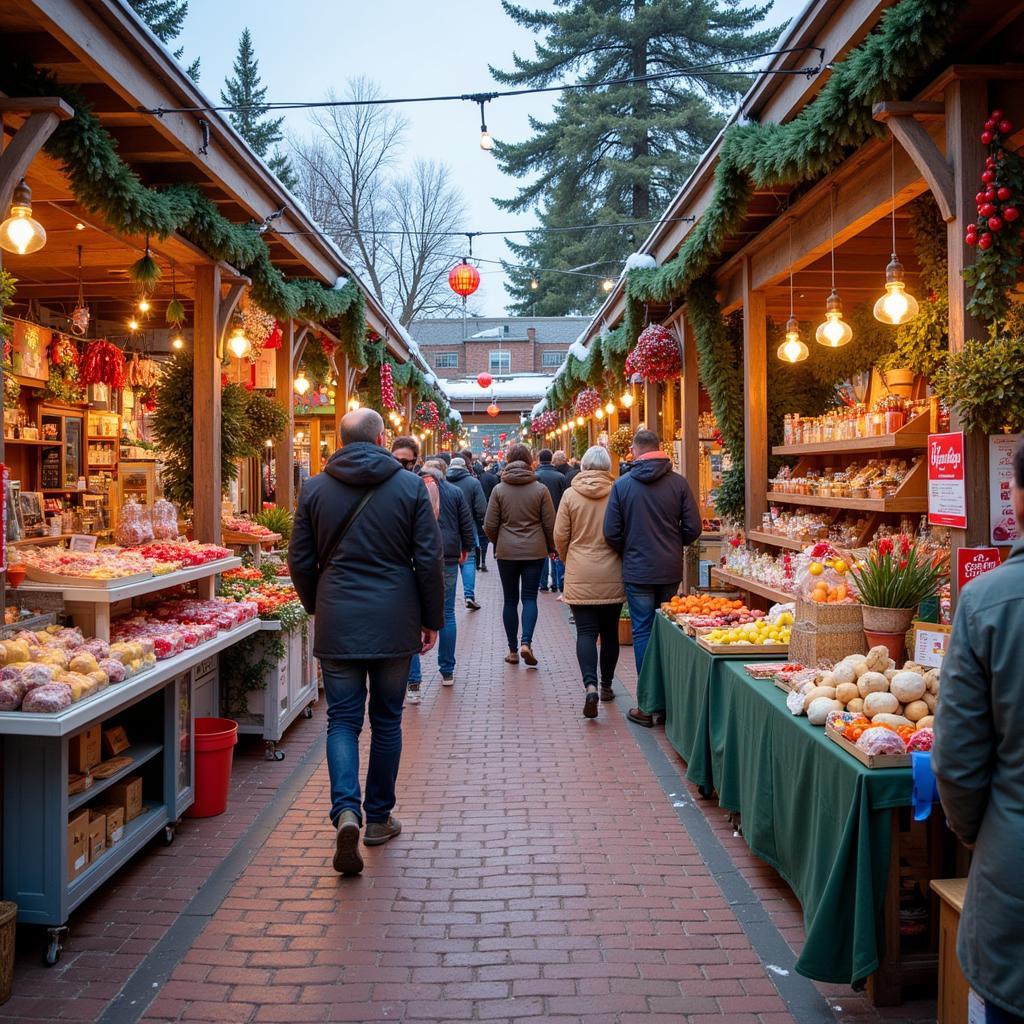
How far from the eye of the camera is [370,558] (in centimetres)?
446

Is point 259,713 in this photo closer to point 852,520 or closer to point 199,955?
point 199,955

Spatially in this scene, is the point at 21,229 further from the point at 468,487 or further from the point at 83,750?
the point at 468,487

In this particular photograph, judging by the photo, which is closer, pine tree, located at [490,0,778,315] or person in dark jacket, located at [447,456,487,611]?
person in dark jacket, located at [447,456,487,611]

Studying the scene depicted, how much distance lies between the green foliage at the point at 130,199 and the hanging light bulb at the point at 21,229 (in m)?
0.36

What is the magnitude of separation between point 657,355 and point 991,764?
8605 millimetres

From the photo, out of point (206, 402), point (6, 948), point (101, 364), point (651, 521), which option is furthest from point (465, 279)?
point (6, 948)

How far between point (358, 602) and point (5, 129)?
2635 mm

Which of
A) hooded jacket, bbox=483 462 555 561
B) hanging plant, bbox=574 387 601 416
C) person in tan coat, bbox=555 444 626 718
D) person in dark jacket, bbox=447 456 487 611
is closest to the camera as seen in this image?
person in tan coat, bbox=555 444 626 718

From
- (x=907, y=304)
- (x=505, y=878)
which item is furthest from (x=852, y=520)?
(x=505, y=878)

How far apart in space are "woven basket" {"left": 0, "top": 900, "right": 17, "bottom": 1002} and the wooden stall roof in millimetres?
3270

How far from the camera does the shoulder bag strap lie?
4488 mm

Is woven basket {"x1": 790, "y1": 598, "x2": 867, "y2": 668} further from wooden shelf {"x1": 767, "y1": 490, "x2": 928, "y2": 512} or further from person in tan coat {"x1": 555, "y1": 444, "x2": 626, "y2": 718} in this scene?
person in tan coat {"x1": 555, "y1": 444, "x2": 626, "y2": 718}

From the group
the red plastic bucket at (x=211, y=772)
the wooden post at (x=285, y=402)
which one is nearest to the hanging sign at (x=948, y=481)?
the red plastic bucket at (x=211, y=772)

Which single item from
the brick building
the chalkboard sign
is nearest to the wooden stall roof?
the chalkboard sign
